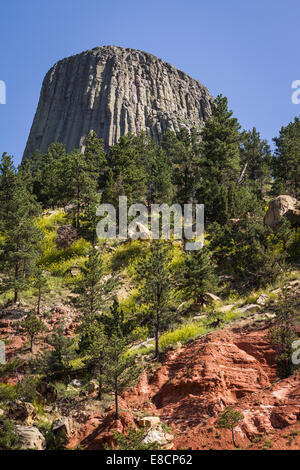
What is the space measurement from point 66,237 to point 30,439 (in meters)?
23.8

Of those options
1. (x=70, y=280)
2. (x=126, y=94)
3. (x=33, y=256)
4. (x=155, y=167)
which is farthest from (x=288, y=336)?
(x=126, y=94)

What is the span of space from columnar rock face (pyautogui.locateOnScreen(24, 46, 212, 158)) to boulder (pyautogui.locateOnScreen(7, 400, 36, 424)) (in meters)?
110

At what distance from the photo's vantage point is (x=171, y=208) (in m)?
35.9

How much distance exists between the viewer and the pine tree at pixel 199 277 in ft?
65.5

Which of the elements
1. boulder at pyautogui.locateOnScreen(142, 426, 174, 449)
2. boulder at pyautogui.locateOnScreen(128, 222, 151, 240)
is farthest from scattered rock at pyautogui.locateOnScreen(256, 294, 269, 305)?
boulder at pyautogui.locateOnScreen(128, 222, 151, 240)

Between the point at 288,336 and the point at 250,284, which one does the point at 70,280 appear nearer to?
the point at 250,284

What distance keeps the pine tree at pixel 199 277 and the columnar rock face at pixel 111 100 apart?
333 feet

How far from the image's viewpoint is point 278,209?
84.4 feet

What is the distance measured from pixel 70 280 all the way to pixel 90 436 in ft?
59.0

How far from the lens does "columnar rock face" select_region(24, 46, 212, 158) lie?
4732 inches

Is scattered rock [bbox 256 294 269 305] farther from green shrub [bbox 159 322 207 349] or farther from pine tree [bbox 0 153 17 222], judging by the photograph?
Answer: pine tree [bbox 0 153 17 222]

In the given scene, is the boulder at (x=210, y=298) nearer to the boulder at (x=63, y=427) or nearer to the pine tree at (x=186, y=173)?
the boulder at (x=63, y=427)

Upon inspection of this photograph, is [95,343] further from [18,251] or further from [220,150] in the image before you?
[220,150]

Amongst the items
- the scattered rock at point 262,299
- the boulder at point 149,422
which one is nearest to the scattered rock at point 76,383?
the boulder at point 149,422
